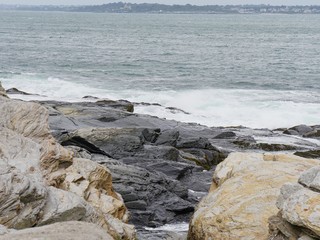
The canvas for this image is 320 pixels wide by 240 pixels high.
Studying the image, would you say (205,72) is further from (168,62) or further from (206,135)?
(206,135)

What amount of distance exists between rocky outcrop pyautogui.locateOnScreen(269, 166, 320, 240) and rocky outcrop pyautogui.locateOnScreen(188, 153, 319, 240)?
3.64 ft

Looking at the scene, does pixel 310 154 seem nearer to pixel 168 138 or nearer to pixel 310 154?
pixel 310 154

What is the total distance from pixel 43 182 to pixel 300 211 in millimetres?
4715

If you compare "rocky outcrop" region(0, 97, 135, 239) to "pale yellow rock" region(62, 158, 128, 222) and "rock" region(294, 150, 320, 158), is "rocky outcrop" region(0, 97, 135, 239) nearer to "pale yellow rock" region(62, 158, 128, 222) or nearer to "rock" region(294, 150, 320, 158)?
"pale yellow rock" region(62, 158, 128, 222)

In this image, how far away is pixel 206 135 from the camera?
29.6 meters

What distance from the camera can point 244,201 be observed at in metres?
13.9

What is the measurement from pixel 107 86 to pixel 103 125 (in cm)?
2834

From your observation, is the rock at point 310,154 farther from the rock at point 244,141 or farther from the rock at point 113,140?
the rock at point 113,140

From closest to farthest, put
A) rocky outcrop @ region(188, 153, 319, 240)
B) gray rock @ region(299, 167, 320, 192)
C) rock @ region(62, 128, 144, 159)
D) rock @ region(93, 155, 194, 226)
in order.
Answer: gray rock @ region(299, 167, 320, 192), rocky outcrop @ region(188, 153, 319, 240), rock @ region(93, 155, 194, 226), rock @ region(62, 128, 144, 159)

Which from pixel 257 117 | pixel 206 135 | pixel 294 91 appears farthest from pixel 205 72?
pixel 206 135

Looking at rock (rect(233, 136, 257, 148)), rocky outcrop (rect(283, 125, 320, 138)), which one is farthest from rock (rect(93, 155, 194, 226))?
rocky outcrop (rect(283, 125, 320, 138))

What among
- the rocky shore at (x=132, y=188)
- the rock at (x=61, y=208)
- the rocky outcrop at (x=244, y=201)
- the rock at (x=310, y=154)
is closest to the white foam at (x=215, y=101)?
the rock at (x=310, y=154)

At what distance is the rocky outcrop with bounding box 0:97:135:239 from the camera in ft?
35.0

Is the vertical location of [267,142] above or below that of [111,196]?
below
